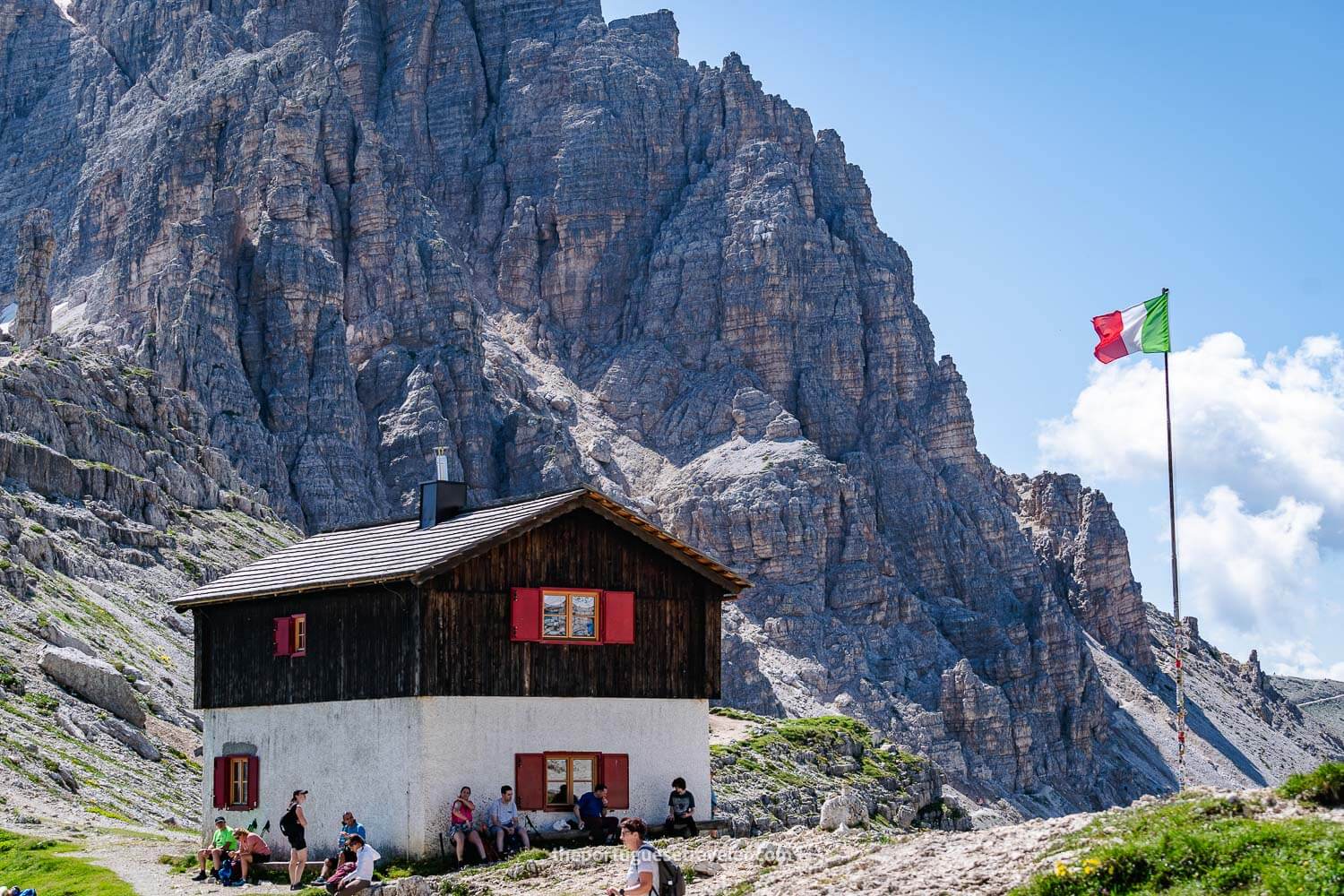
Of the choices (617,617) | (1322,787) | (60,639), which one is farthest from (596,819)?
(60,639)

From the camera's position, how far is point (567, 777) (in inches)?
1487

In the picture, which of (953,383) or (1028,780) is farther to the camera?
(953,383)

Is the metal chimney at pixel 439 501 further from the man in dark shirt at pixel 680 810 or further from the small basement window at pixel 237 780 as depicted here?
the man in dark shirt at pixel 680 810

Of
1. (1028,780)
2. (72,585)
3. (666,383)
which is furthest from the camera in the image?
(666,383)

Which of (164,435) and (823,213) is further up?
(823,213)

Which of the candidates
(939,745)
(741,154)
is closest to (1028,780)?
(939,745)

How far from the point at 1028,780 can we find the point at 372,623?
133219 millimetres

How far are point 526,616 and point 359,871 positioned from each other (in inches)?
369

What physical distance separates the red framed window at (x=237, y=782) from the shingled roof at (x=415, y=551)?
3.98 meters

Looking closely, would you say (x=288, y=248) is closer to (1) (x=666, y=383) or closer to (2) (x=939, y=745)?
A: (1) (x=666, y=383)

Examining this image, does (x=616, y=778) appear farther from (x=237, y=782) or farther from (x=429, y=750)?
(x=237, y=782)

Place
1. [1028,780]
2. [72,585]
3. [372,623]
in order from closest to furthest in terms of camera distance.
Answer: [372,623] → [72,585] → [1028,780]

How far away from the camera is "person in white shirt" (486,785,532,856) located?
3500 centimetres

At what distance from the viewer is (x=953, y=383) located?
193125mm
